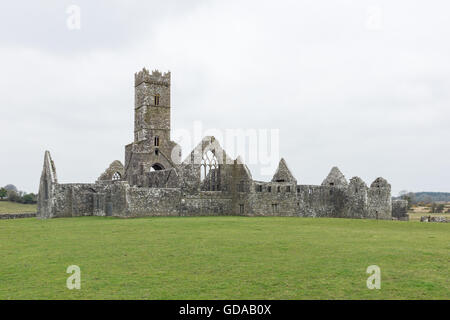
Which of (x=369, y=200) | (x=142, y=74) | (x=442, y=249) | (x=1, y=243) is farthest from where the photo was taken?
(x=142, y=74)

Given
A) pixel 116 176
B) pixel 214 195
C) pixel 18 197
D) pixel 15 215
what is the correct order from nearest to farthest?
pixel 214 195, pixel 15 215, pixel 116 176, pixel 18 197

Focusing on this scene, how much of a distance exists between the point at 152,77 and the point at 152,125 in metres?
6.86

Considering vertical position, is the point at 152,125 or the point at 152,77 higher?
the point at 152,77

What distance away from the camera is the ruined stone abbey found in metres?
41.4

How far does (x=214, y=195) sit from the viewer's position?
44281 millimetres

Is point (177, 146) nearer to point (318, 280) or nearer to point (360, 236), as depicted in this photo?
point (360, 236)

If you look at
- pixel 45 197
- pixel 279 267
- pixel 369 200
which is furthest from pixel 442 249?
pixel 45 197

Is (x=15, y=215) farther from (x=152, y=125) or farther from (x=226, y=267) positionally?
(x=226, y=267)

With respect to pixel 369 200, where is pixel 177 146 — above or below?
above

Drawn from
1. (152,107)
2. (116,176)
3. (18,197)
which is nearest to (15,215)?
(116,176)

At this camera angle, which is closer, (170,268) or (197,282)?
(197,282)

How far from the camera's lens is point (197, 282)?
11742mm

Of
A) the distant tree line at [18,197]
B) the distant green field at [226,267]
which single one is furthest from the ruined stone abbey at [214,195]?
the distant tree line at [18,197]

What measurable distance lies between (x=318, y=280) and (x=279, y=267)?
1930 mm
